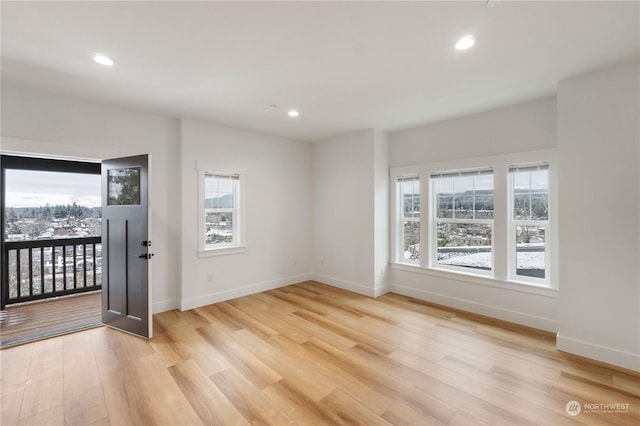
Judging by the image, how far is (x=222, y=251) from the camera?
4391mm

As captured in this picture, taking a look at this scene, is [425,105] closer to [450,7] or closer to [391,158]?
[391,158]

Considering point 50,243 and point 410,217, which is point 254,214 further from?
point 50,243

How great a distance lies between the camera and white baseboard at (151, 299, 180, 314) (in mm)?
3865

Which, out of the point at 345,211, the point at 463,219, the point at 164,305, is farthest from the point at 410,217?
the point at 164,305

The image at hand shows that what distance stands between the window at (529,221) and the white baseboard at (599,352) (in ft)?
2.65

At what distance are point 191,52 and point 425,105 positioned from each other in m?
2.68

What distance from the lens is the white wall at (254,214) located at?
4.07 meters

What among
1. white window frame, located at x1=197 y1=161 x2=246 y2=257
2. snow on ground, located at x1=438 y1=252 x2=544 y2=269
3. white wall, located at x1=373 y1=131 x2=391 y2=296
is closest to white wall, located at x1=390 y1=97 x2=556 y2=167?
white wall, located at x1=373 y1=131 x2=391 y2=296

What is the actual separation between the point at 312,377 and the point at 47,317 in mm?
3773

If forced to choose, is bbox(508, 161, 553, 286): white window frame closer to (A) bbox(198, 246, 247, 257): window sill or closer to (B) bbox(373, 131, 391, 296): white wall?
(B) bbox(373, 131, 391, 296): white wall

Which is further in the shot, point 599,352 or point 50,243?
point 50,243

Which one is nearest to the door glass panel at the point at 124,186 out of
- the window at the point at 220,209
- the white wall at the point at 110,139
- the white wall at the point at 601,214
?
the white wall at the point at 110,139

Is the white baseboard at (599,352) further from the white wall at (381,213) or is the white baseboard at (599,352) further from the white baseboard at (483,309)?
the white wall at (381,213)

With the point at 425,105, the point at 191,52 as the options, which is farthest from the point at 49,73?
the point at 425,105
